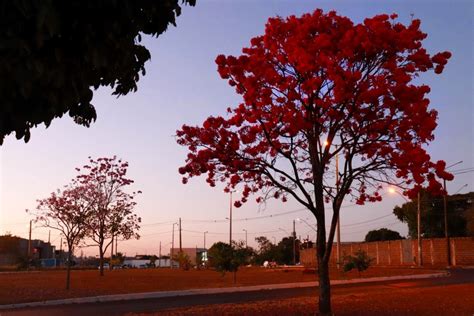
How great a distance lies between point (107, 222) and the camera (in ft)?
129

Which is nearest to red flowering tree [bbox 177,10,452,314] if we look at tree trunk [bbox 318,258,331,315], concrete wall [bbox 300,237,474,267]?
tree trunk [bbox 318,258,331,315]

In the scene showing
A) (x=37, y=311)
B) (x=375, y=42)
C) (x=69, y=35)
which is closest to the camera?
(x=69, y=35)

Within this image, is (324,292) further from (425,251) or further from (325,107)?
(425,251)

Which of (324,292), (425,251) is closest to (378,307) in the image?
(324,292)

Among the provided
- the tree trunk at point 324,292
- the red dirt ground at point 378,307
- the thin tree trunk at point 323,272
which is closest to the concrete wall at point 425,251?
the red dirt ground at point 378,307

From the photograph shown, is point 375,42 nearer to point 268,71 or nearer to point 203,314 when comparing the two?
point 268,71

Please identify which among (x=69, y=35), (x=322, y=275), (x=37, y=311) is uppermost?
(x=69, y=35)

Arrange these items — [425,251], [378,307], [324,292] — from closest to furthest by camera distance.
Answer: [324,292] < [378,307] < [425,251]

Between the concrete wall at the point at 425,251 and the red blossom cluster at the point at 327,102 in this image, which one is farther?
the concrete wall at the point at 425,251

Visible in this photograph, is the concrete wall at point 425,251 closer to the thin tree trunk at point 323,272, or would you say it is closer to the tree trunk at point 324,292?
the thin tree trunk at point 323,272

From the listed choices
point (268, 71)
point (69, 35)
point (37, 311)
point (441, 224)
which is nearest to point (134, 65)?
point (69, 35)

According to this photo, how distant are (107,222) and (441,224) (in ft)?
172

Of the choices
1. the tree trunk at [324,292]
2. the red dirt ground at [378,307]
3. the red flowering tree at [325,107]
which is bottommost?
the red dirt ground at [378,307]

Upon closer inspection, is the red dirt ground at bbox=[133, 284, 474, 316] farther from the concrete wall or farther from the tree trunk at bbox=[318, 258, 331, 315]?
the concrete wall
